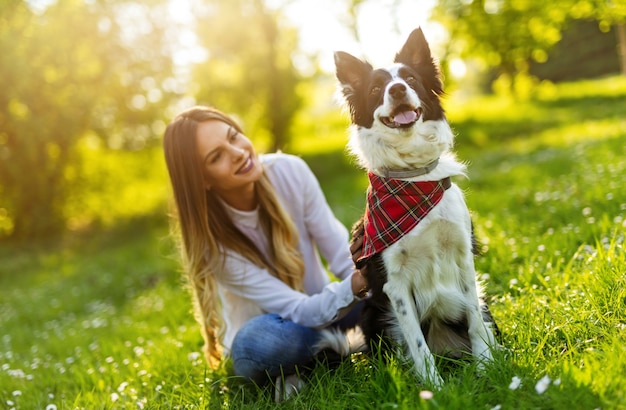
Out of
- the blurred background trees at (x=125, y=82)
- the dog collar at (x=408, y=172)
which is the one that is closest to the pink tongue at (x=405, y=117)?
the dog collar at (x=408, y=172)

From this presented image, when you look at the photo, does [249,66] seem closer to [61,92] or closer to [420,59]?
[61,92]

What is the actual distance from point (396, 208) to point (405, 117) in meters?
0.42

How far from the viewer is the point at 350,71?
2936 millimetres

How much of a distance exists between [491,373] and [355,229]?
101 centimetres

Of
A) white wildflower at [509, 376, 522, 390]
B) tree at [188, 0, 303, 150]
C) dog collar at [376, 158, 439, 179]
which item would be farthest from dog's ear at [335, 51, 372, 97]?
tree at [188, 0, 303, 150]

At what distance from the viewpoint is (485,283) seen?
4078 millimetres

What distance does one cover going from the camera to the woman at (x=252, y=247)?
332 centimetres

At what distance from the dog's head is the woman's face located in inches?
33.2

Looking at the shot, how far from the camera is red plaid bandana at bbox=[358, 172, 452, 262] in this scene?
2717mm

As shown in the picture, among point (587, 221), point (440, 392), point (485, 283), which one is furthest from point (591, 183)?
point (440, 392)

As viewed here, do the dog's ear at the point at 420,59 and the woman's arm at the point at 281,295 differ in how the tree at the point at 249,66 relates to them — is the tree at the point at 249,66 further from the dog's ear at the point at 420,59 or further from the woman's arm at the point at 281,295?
the dog's ear at the point at 420,59

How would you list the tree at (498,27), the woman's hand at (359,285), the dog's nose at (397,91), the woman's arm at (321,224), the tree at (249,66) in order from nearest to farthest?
the dog's nose at (397,91)
the woman's hand at (359,285)
the woman's arm at (321,224)
the tree at (249,66)
the tree at (498,27)

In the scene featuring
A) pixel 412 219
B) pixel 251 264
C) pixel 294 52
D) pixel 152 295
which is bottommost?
pixel 152 295

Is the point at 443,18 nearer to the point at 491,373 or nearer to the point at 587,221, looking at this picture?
the point at 587,221
